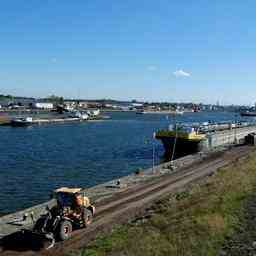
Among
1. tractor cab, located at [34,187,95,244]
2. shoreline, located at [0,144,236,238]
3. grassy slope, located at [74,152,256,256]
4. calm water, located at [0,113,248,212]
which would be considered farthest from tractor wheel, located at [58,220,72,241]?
calm water, located at [0,113,248,212]

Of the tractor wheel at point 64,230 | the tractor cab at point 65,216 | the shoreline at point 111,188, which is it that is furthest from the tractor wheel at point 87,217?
the shoreline at point 111,188

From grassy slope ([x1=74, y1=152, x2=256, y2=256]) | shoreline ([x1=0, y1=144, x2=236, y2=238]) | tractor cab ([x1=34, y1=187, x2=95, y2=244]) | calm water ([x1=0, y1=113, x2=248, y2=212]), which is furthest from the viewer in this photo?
calm water ([x1=0, y1=113, x2=248, y2=212])

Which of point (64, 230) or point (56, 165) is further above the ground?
point (64, 230)

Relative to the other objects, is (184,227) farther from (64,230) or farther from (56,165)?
(56,165)

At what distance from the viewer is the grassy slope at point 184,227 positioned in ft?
71.2

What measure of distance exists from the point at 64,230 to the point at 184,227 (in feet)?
21.1

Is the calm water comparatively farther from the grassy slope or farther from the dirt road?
the grassy slope

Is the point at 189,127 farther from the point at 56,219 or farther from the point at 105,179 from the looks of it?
the point at 56,219

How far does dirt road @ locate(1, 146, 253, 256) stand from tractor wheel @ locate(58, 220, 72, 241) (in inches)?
10.8

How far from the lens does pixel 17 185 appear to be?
44.3 metres

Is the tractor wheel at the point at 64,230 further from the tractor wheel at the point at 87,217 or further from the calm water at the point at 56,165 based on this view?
the calm water at the point at 56,165

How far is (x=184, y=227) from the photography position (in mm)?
25016

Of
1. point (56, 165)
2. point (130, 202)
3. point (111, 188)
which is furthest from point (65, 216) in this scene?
point (56, 165)

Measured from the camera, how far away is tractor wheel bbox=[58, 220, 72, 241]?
2239 cm
